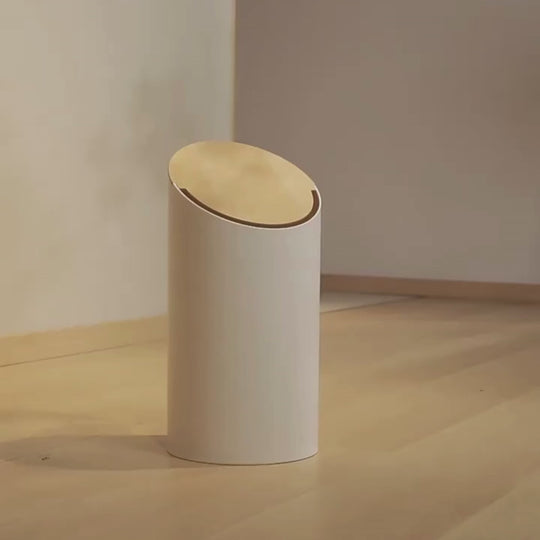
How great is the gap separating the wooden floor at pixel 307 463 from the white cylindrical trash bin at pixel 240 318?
5 cm

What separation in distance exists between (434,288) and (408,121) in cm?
70

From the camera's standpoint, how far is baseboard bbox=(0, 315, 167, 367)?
1.96 m

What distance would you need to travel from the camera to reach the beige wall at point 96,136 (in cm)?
194

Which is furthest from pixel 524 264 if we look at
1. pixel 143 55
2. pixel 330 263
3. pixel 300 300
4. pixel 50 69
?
pixel 300 300

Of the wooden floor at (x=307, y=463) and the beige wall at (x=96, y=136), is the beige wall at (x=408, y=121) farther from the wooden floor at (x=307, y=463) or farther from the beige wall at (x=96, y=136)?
the wooden floor at (x=307, y=463)

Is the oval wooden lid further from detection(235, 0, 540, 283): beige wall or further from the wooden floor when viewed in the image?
detection(235, 0, 540, 283): beige wall

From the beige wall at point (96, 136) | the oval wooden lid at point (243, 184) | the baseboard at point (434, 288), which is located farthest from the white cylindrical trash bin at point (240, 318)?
the baseboard at point (434, 288)

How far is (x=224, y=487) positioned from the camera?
109cm

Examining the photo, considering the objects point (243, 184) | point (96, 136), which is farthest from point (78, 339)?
point (243, 184)

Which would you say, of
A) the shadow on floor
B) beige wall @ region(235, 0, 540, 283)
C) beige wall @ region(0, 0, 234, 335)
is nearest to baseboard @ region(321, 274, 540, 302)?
beige wall @ region(235, 0, 540, 283)

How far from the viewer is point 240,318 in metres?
1.18

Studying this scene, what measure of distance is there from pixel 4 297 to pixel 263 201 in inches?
34.7

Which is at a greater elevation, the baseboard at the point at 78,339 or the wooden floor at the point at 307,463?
the wooden floor at the point at 307,463

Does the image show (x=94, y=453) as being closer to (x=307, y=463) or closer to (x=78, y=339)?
(x=307, y=463)
